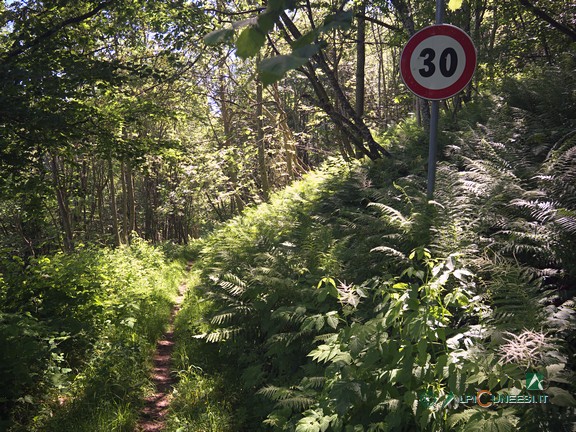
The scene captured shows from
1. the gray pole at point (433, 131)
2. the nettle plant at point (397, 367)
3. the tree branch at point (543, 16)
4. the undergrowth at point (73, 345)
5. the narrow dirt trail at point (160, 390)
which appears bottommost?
the narrow dirt trail at point (160, 390)

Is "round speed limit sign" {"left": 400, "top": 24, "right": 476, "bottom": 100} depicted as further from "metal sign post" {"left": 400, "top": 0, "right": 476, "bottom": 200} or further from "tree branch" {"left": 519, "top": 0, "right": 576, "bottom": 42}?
"tree branch" {"left": 519, "top": 0, "right": 576, "bottom": 42}

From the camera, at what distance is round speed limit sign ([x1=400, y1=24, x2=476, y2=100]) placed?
4.27 metres

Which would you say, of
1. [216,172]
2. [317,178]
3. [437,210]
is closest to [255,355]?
[437,210]

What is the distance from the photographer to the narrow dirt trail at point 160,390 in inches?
199

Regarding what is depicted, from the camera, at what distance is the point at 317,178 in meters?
10.6

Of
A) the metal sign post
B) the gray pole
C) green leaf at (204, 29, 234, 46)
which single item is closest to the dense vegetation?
green leaf at (204, 29, 234, 46)

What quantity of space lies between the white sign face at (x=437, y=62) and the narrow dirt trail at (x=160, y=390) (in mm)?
4971

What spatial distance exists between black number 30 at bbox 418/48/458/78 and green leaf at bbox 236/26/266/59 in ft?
12.4

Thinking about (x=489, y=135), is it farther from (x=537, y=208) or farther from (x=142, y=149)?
(x=142, y=149)

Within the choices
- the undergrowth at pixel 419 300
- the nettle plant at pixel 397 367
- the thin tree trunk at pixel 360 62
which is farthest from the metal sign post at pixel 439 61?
the thin tree trunk at pixel 360 62

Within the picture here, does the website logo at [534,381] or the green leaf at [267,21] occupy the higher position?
the green leaf at [267,21]

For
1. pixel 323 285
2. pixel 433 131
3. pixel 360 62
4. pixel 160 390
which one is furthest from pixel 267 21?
pixel 360 62

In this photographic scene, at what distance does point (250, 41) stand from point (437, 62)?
3.84m

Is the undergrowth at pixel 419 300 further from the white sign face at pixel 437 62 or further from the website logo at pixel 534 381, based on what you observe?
the white sign face at pixel 437 62
